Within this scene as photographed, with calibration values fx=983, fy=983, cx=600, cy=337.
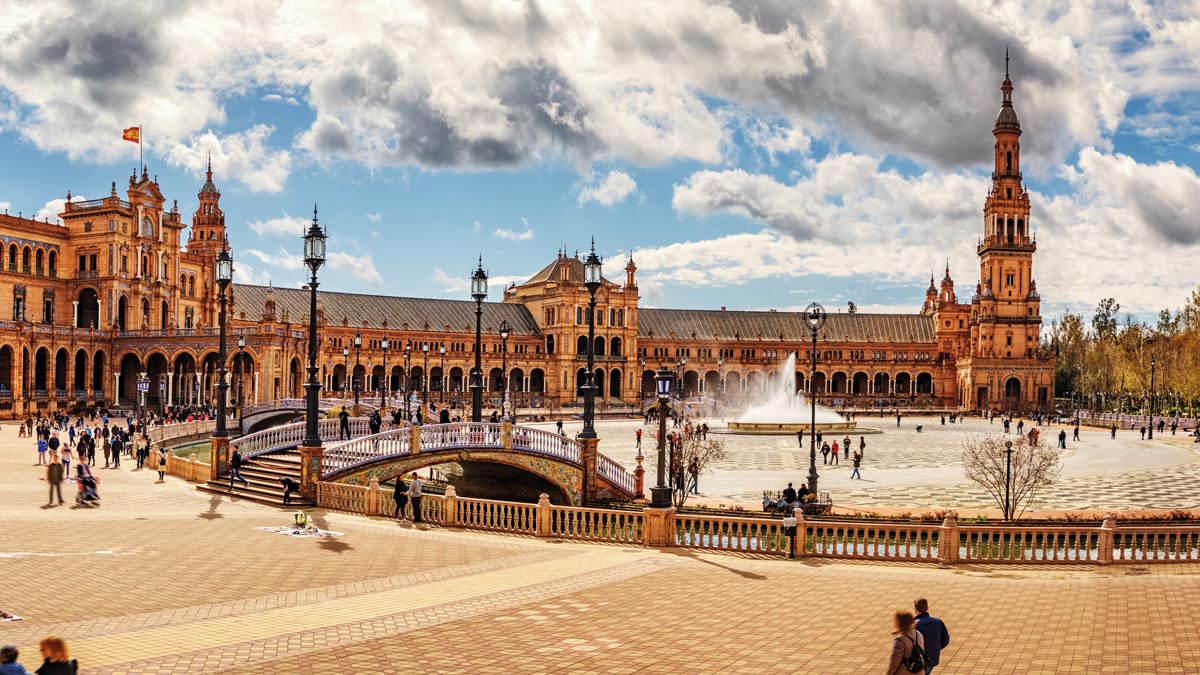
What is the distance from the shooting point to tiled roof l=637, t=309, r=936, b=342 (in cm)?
14150

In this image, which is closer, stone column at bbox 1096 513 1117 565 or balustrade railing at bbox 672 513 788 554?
stone column at bbox 1096 513 1117 565

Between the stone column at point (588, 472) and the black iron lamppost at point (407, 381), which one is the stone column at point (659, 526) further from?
the black iron lamppost at point (407, 381)

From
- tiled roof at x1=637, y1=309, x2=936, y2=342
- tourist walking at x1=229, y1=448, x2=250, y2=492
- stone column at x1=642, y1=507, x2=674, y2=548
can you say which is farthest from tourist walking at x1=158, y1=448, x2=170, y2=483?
tiled roof at x1=637, y1=309, x2=936, y2=342

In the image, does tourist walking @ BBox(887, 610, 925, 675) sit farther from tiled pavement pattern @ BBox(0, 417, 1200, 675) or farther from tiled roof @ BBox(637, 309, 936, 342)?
tiled roof @ BBox(637, 309, 936, 342)

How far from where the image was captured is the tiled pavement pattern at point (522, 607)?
41.8 feet

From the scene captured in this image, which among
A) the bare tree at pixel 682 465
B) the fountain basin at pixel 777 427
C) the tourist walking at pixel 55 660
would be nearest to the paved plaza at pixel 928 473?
the bare tree at pixel 682 465

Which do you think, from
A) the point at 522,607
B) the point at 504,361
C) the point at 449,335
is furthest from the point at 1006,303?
the point at 522,607

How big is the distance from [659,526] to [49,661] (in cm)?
1448

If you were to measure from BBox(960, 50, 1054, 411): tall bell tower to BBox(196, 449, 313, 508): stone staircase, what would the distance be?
112 m

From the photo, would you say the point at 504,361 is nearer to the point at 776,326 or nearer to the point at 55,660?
the point at 55,660

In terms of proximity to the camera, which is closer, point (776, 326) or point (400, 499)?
point (400, 499)

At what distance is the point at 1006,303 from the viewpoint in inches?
5148

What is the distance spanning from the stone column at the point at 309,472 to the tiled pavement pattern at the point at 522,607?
4.73 meters

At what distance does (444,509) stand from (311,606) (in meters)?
9.56
